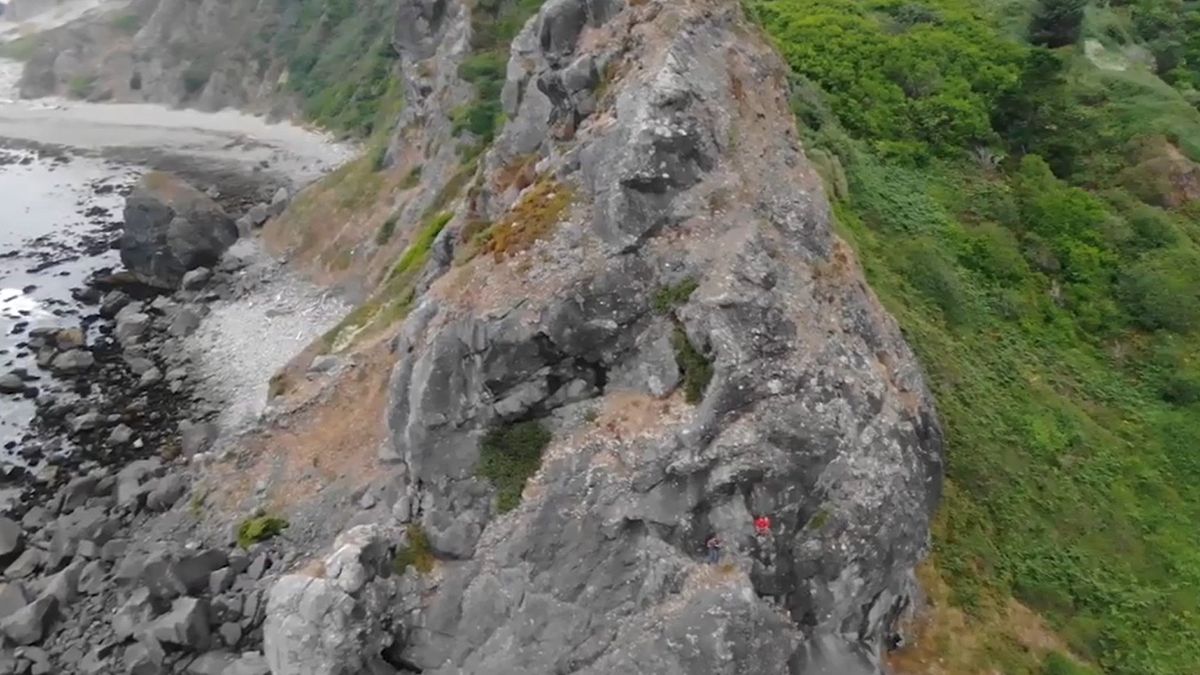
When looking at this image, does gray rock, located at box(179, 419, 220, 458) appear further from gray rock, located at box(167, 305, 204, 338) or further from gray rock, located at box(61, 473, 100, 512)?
gray rock, located at box(167, 305, 204, 338)

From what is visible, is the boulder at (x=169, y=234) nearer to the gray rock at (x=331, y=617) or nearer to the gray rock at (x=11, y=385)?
the gray rock at (x=11, y=385)

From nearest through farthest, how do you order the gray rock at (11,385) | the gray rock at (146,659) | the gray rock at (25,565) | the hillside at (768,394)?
the hillside at (768,394) → the gray rock at (146,659) → the gray rock at (25,565) → the gray rock at (11,385)

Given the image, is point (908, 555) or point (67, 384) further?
point (67, 384)

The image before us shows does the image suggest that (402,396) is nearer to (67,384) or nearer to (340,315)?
(340,315)

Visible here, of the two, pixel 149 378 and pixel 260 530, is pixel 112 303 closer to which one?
pixel 149 378

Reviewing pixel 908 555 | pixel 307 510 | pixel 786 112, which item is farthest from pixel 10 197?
pixel 908 555

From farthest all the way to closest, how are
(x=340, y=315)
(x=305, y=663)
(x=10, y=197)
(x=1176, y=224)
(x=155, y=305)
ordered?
(x=10, y=197) → (x=155, y=305) → (x=340, y=315) → (x=1176, y=224) → (x=305, y=663)

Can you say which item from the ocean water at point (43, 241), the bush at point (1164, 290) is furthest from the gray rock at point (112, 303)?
the bush at point (1164, 290)
